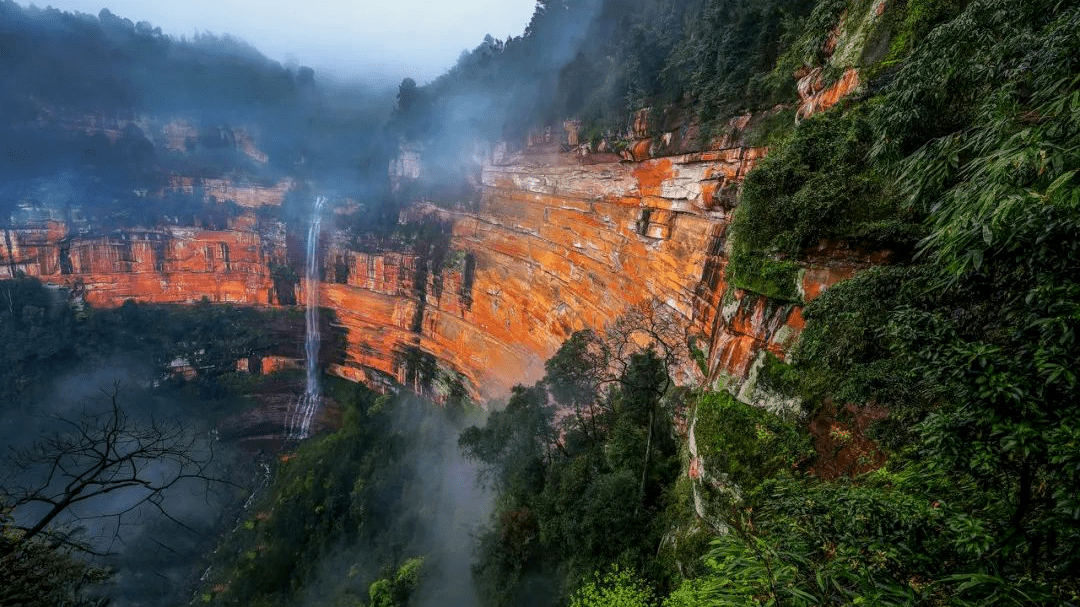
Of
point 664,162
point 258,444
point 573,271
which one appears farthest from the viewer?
point 258,444

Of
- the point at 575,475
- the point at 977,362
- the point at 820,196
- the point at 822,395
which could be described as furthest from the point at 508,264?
the point at 977,362

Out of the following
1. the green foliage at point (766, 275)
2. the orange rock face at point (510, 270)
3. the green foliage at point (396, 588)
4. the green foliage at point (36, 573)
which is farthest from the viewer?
the green foliage at point (396, 588)

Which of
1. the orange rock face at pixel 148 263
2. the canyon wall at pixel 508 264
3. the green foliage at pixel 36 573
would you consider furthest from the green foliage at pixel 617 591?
the orange rock face at pixel 148 263

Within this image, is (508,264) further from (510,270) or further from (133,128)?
(133,128)

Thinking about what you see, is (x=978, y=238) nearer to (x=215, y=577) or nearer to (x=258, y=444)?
(x=215, y=577)

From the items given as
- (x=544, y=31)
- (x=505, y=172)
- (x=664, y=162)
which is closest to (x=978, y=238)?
(x=664, y=162)

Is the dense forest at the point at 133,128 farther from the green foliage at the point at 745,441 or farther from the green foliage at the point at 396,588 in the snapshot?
the green foliage at the point at 745,441
